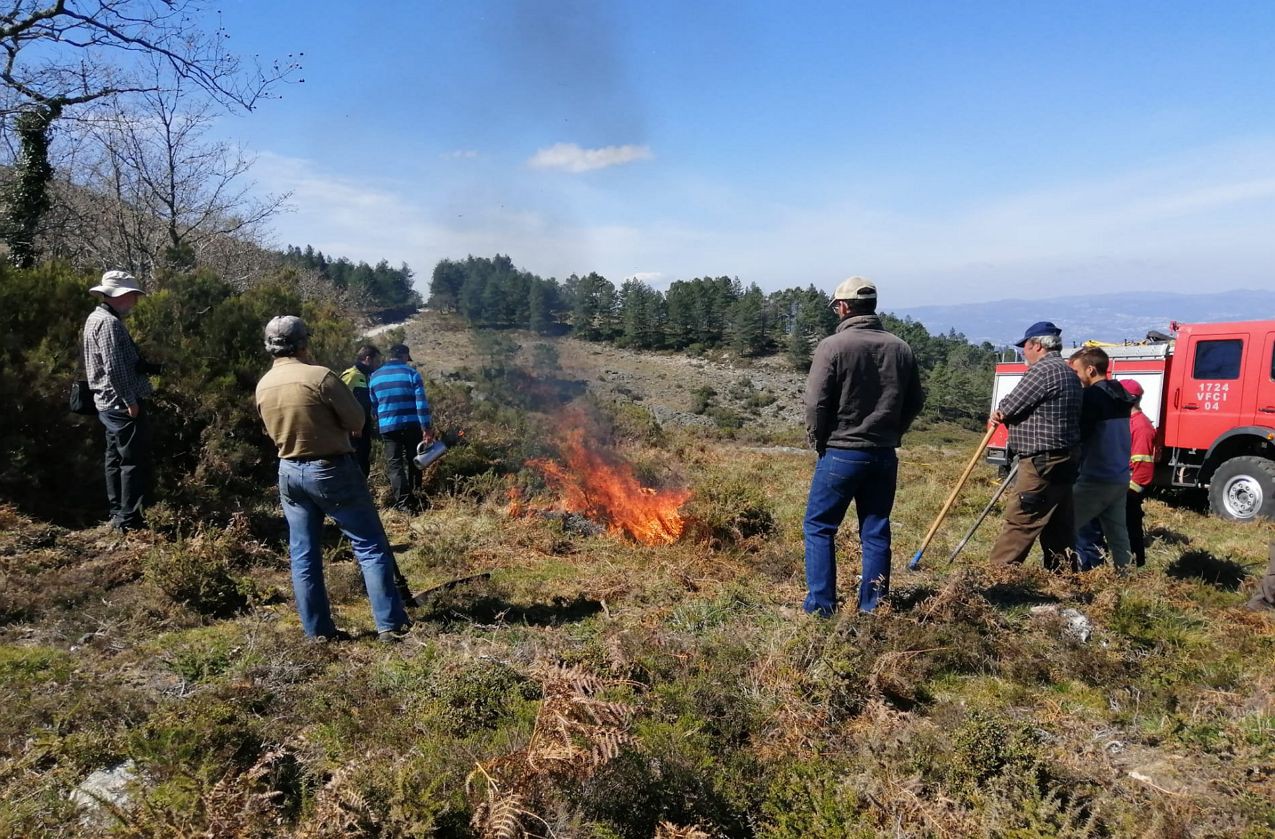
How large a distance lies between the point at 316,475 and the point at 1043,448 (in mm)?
4682

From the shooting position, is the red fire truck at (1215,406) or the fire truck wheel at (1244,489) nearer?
the fire truck wheel at (1244,489)

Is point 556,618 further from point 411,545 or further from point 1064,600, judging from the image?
point 1064,600

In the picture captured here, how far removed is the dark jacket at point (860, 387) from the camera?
4.29 m

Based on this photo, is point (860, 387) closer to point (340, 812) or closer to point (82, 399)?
point (340, 812)

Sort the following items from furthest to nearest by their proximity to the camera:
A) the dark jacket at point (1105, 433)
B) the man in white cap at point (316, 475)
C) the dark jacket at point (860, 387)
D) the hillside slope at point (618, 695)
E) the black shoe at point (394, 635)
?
the dark jacket at point (1105, 433) < the dark jacket at point (860, 387) < the black shoe at point (394, 635) < the man in white cap at point (316, 475) < the hillside slope at point (618, 695)

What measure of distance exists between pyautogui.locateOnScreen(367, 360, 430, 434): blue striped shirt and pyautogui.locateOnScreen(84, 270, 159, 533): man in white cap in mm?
2127

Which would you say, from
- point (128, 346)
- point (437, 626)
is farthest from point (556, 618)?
point (128, 346)

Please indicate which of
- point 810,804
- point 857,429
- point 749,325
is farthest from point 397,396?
point 749,325

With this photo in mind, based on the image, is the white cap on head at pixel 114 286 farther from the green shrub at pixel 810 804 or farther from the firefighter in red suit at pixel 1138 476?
the firefighter in red suit at pixel 1138 476

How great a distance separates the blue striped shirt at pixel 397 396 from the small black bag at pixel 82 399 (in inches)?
92.9

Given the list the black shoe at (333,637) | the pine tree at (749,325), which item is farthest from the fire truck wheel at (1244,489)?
the pine tree at (749,325)

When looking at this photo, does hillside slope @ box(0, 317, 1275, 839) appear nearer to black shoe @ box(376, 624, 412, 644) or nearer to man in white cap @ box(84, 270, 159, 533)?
black shoe @ box(376, 624, 412, 644)

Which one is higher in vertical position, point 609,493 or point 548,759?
point 548,759

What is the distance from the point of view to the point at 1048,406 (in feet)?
16.6
